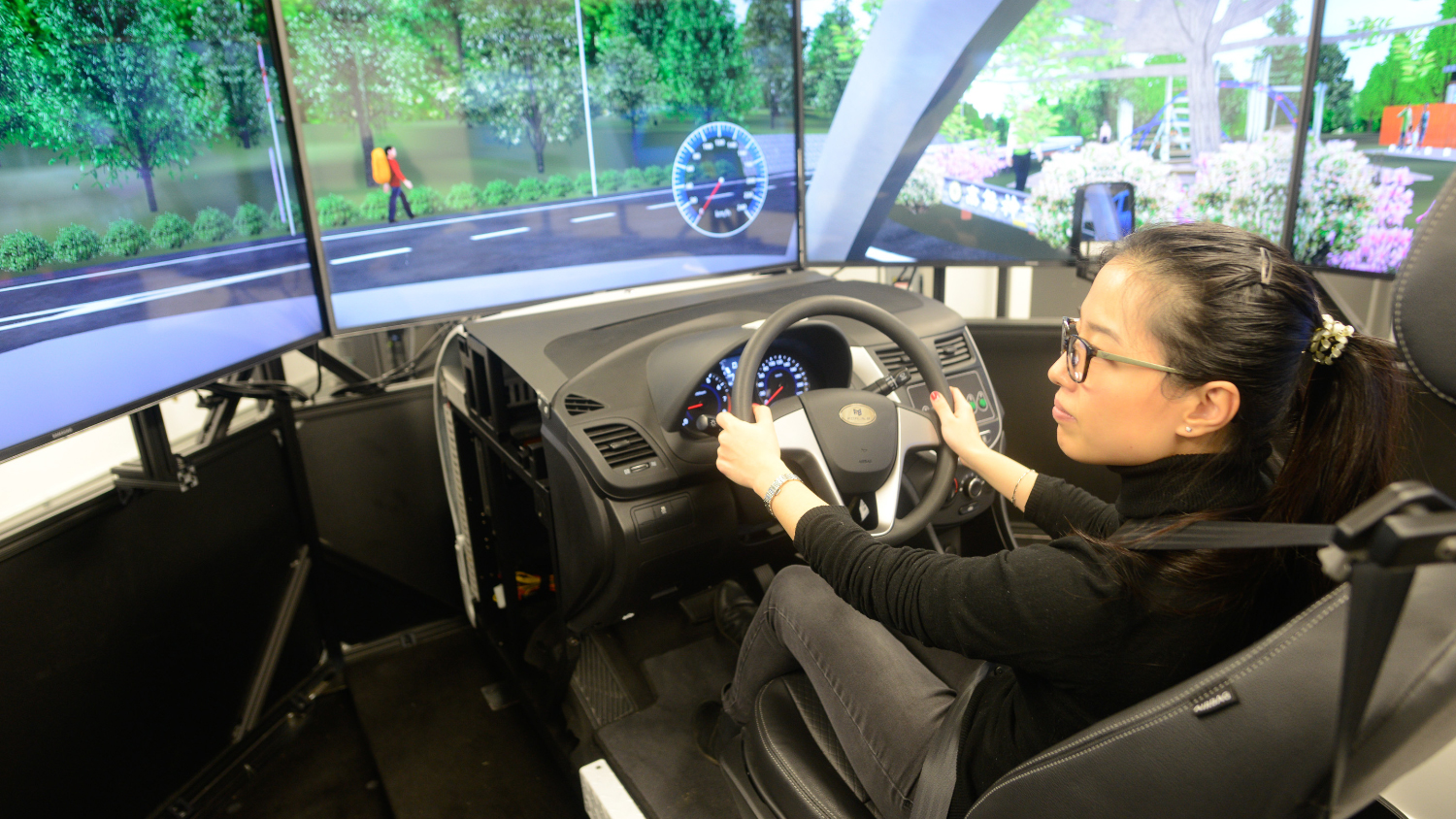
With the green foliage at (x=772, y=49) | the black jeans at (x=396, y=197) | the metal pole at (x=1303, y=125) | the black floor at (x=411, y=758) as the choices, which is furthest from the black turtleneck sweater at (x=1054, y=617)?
the green foliage at (x=772, y=49)

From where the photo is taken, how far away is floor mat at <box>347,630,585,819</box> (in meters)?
1.88

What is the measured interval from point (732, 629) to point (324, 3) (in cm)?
163

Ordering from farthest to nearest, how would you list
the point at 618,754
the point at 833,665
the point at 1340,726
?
the point at 618,754, the point at 833,665, the point at 1340,726

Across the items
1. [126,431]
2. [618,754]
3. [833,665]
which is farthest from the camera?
[126,431]

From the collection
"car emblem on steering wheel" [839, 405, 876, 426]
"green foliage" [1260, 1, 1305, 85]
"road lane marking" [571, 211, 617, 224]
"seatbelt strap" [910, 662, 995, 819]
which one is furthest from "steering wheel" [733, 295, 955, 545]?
"green foliage" [1260, 1, 1305, 85]

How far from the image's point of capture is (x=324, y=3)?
5.49ft

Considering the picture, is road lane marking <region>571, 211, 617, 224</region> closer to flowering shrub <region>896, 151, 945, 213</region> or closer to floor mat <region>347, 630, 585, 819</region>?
flowering shrub <region>896, 151, 945, 213</region>

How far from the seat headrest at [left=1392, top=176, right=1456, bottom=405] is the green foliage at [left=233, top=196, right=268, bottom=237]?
1.88 m

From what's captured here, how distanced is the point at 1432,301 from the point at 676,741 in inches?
59.4

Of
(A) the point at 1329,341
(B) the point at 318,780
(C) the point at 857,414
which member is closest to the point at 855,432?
(C) the point at 857,414

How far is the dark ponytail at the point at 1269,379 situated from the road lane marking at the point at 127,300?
1.56 metres

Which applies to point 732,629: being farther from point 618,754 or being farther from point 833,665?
point 833,665

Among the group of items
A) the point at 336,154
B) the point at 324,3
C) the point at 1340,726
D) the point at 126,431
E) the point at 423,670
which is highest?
the point at 324,3

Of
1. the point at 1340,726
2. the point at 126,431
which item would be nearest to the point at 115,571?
the point at 126,431
